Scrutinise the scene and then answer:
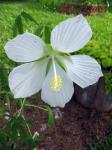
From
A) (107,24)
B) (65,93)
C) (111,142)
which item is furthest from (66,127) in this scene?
(107,24)

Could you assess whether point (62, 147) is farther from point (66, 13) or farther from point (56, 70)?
point (66, 13)

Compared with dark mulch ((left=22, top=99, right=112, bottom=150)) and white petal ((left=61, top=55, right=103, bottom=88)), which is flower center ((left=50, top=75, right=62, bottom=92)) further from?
dark mulch ((left=22, top=99, right=112, bottom=150))

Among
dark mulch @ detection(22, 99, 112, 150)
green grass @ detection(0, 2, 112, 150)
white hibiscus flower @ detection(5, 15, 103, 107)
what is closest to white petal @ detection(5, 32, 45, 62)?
white hibiscus flower @ detection(5, 15, 103, 107)

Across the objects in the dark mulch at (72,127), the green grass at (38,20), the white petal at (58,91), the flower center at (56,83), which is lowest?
the green grass at (38,20)

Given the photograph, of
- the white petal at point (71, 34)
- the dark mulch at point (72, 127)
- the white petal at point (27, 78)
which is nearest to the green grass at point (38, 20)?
the dark mulch at point (72, 127)

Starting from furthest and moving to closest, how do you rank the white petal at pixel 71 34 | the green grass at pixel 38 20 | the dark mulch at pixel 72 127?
1. the green grass at pixel 38 20
2. the dark mulch at pixel 72 127
3. the white petal at pixel 71 34

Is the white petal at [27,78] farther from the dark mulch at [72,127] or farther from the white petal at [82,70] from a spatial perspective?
the dark mulch at [72,127]

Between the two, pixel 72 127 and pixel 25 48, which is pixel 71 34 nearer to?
pixel 25 48

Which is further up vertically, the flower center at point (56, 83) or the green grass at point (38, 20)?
the flower center at point (56, 83)

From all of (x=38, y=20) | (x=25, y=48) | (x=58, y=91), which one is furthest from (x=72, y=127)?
(x=38, y=20)
